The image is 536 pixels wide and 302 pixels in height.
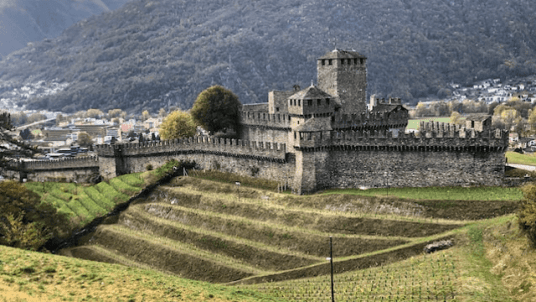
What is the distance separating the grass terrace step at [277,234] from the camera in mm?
47219

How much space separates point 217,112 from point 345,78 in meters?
18.8

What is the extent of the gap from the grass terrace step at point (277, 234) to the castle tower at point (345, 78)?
18105 mm

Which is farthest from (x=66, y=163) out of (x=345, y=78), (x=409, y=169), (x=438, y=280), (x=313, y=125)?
(x=438, y=280)

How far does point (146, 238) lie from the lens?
193 ft

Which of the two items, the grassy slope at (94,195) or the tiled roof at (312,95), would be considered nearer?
the tiled roof at (312,95)

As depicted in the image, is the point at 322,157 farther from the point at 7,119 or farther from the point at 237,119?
the point at 7,119

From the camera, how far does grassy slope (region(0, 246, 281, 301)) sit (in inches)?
1321

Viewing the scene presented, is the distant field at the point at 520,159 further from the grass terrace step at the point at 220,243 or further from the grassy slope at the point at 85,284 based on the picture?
the grassy slope at the point at 85,284

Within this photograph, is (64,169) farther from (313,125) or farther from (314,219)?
(314,219)

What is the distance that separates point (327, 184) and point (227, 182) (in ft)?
41.8

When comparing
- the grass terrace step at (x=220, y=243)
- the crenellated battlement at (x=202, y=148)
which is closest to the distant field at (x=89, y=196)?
the grass terrace step at (x=220, y=243)

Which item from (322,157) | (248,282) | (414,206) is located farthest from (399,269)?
(322,157)

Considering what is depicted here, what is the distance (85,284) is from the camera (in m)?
35.9

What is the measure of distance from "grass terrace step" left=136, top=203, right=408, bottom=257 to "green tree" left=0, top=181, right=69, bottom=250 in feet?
33.6
